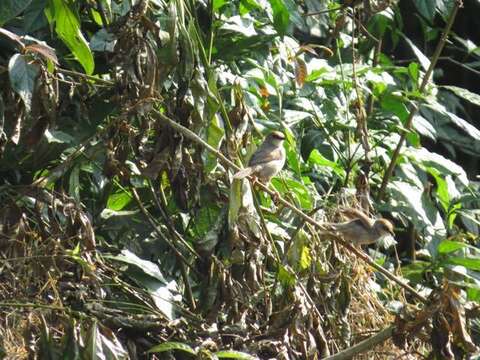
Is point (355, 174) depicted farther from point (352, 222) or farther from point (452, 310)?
point (452, 310)

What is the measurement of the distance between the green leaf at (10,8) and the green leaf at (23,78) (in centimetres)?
15

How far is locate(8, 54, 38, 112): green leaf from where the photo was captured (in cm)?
347

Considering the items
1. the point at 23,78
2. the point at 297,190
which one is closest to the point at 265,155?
the point at 297,190

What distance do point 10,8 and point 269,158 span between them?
1533 mm

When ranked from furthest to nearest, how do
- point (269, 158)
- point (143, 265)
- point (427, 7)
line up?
point (427, 7)
point (269, 158)
point (143, 265)

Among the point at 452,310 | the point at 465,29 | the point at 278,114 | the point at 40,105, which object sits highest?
the point at 40,105

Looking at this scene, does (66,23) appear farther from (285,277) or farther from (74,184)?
(285,277)

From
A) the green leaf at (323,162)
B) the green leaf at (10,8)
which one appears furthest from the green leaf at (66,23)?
the green leaf at (323,162)

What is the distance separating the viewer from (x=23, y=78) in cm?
349

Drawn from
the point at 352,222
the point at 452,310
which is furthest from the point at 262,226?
the point at 452,310

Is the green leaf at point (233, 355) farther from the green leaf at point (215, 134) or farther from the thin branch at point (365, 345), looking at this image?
the green leaf at point (215, 134)

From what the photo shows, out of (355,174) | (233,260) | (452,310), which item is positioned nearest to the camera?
(452,310)

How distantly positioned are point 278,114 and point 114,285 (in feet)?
5.19

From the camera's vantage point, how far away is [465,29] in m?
8.06
